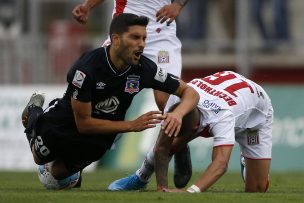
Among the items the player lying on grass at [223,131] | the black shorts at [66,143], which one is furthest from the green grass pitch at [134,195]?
the black shorts at [66,143]

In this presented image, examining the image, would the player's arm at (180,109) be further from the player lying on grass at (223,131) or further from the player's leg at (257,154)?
the player's leg at (257,154)

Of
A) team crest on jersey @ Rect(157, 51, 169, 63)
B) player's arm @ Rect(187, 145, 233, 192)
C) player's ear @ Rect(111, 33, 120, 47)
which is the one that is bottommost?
player's arm @ Rect(187, 145, 233, 192)

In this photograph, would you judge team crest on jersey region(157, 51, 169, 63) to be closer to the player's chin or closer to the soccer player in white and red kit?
the soccer player in white and red kit

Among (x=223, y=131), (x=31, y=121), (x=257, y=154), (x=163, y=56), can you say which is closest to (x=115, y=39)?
(x=223, y=131)

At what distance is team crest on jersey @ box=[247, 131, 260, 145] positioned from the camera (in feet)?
44.1

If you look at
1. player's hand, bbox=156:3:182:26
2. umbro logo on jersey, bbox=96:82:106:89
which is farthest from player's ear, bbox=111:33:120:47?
player's hand, bbox=156:3:182:26

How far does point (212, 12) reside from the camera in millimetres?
27203

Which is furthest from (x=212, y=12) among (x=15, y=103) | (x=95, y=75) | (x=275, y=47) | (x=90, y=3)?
(x=95, y=75)

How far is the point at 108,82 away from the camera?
39.2 ft

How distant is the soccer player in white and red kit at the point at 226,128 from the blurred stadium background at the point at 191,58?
7171 millimetres

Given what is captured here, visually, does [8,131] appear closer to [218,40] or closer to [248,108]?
[218,40]

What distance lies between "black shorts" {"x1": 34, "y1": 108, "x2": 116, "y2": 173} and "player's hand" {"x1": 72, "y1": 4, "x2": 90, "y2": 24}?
134 centimetres

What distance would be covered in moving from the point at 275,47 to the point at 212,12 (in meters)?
3.15

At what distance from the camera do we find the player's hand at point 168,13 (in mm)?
13820
